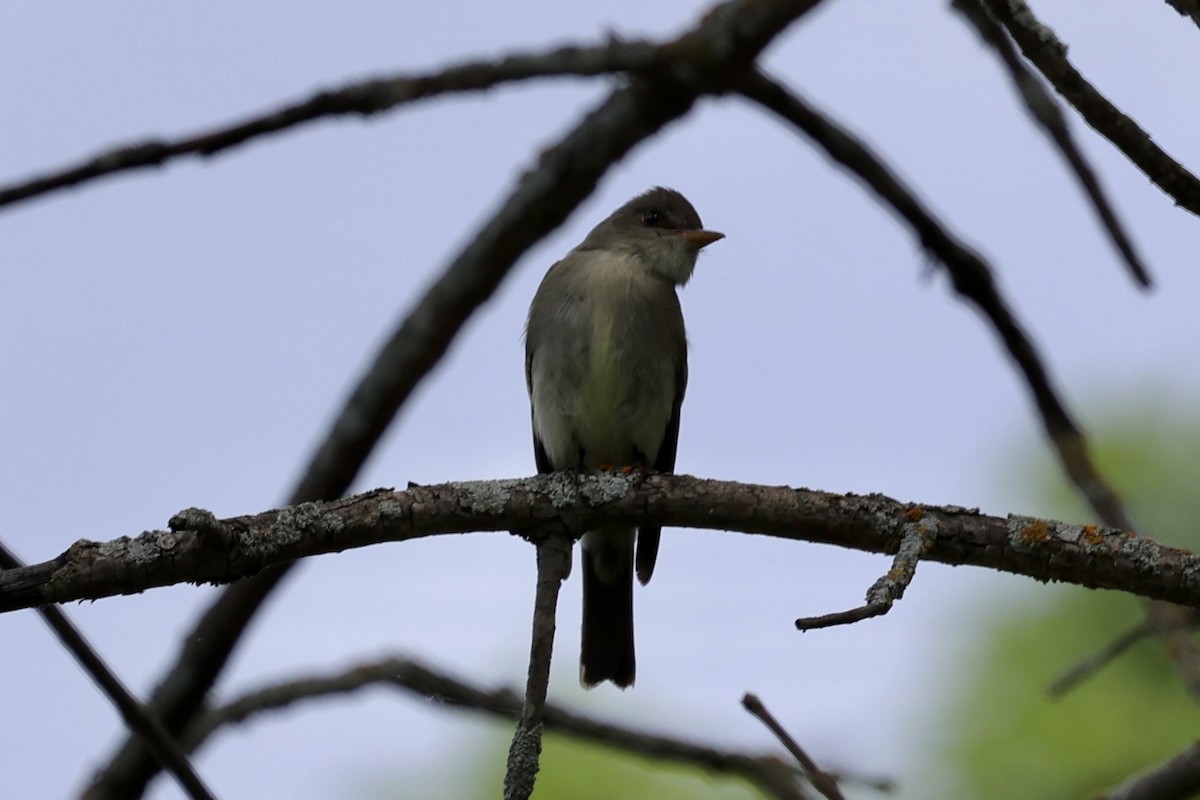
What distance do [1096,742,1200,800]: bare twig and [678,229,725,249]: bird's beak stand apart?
3408 millimetres

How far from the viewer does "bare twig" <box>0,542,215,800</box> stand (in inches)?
118

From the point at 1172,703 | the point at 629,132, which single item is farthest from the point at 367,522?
the point at 1172,703

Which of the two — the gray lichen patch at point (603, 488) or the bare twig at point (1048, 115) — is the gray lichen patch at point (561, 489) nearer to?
the gray lichen patch at point (603, 488)

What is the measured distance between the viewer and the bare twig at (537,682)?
291 centimetres

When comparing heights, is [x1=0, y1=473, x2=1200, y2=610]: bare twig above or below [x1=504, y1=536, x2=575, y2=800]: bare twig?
above

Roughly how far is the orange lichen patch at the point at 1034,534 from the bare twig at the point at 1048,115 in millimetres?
1123

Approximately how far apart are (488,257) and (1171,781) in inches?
110

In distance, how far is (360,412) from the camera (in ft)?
16.5

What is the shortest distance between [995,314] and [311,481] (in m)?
2.39

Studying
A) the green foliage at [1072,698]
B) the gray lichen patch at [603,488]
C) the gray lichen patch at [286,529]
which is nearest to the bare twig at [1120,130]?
the gray lichen patch at [603,488]

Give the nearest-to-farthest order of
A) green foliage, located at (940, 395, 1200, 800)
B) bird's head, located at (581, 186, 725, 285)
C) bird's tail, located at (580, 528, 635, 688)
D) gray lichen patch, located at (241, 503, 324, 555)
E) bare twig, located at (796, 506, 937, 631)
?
bare twig, located at (796, 506, 937, 631) → gray lichen patch, located at (241, 503, 324, 555) → bird's tail, located at (580, 528, 635, 688) → bird's head, located at (581, 186, 725, 285) → green foliage, located at (940, 395, 1200, 800)

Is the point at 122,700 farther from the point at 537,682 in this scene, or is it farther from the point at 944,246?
the point at 944,246

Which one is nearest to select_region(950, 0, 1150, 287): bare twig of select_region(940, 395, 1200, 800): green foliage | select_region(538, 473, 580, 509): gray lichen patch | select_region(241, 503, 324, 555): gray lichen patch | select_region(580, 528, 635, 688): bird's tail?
select_region(538, 473, 580, 509): gray lichen patch

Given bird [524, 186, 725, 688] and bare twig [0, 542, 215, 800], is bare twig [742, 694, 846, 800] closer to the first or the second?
bare twig [0, 542, 215, 800]
